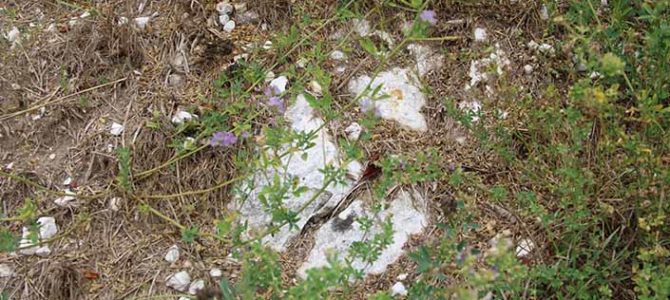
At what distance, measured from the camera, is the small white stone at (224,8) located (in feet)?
10.3

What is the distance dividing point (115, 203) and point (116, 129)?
30 centimetres

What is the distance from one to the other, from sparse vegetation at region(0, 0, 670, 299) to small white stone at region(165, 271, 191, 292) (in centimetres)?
4

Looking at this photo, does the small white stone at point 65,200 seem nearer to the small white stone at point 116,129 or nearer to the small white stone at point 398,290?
the small white stone at point 116,129

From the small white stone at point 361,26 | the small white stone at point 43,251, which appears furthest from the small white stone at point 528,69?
the small white stone at point 43,251

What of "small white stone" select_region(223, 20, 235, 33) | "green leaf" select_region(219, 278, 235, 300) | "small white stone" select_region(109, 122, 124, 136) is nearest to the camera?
"green leaf" select_region(219, 278, 235, 300)

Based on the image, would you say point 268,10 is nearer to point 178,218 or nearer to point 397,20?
point 397,20

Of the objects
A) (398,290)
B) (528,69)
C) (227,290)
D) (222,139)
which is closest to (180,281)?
(227,290)

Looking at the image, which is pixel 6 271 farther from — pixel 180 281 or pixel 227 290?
pixel 227 290

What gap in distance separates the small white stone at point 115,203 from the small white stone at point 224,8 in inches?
34.1

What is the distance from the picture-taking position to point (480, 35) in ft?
9.89

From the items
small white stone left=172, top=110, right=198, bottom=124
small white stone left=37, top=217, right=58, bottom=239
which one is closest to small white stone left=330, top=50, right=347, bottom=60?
small white stone left=172, top=110, right=198, bottom=124

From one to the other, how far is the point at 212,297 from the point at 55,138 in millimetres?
1174

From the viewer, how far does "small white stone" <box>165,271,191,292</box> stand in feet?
8.47

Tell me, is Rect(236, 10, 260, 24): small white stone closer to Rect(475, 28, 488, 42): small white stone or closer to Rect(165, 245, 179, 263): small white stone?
Rect(475, 28, 488, 42): small white stone
